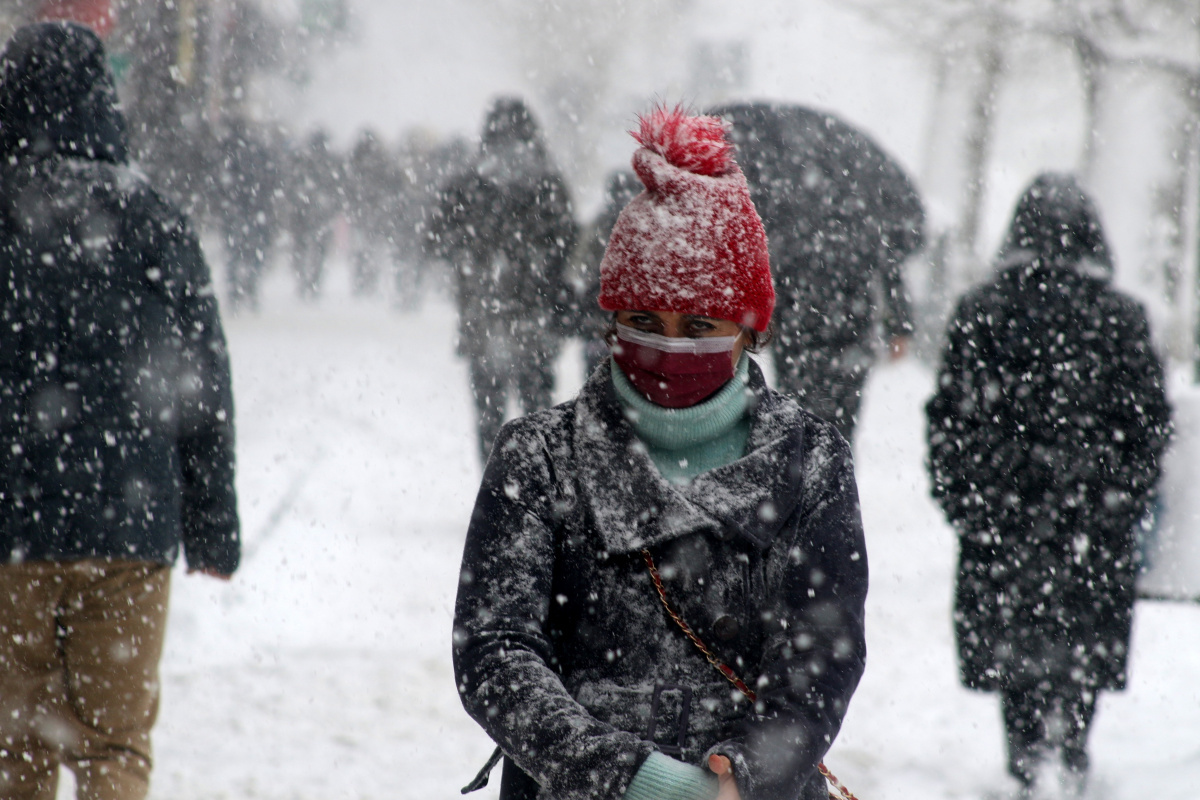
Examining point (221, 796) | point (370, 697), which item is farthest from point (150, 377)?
point (370, 697)

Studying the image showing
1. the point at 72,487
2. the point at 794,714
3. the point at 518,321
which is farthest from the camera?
the point at 518,321

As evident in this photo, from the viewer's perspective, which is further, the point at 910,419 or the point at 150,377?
the point at 910,419

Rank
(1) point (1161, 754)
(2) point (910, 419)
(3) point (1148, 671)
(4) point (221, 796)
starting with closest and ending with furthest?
(4) point (221, 796), (1) point (1161, 754), (3) point (1148, 671), (2) point (910, 419)

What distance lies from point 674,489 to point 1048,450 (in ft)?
7.94

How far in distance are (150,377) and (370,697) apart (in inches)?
81.2

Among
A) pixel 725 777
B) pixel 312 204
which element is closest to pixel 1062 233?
pixel 725 777

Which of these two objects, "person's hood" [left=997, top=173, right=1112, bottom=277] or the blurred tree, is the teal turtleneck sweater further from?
the blurred tree

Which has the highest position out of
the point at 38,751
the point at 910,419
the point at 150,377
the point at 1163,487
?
the point at 150,377

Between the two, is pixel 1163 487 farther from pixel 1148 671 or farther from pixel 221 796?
pixel 221 796

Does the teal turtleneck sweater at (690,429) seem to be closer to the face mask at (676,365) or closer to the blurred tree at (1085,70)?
the face mask at (676,365)

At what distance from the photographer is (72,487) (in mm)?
2473

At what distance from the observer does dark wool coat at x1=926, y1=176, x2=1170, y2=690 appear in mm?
3543

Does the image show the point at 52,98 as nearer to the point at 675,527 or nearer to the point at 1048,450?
the point at 675,527

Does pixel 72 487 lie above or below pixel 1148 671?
above
